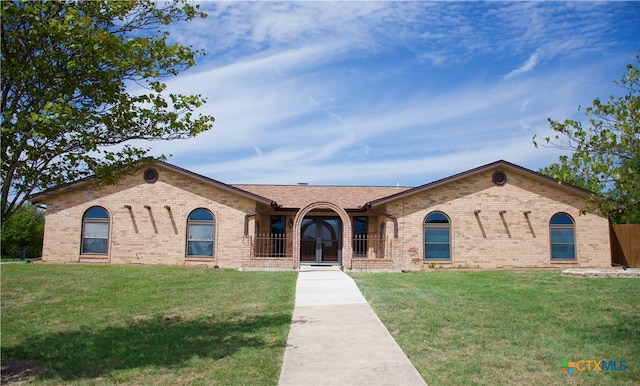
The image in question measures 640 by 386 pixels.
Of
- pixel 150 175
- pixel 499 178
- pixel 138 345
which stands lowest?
pixel 138 345

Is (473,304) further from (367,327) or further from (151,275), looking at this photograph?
(151,275)

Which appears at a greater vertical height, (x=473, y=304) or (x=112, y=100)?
(x=112, y=100)

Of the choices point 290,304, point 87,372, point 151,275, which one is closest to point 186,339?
point 87,372

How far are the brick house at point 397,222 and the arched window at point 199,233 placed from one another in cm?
4

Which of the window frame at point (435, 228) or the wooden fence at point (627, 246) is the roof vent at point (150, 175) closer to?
the window frame at point (435, 228)

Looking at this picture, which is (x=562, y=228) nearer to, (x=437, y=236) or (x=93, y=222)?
(x=437, y=236)

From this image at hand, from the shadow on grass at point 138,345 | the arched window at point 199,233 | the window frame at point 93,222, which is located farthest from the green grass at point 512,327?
the window frame at point 93,222

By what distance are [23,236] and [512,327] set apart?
1130 inches

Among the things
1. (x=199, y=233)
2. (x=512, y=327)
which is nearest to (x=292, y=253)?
(x=199, y=233)

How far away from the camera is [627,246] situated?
72.0 feet

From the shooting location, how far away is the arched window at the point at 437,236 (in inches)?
806

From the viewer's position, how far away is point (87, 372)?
6680 mm

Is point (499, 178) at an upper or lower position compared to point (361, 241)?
upper

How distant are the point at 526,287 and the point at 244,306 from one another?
7495mm
